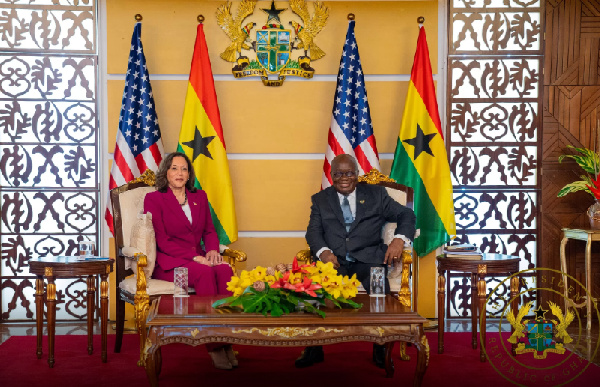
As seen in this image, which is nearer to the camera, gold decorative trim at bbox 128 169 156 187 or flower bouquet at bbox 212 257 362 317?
flower bouquet at bbox 212 257 362 317

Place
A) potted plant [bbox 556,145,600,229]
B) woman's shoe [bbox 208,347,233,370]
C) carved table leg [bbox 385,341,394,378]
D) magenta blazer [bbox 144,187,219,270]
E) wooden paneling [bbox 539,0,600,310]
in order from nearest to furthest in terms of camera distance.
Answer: carved table leg [bbox 385,341,394,378] → woman's shoe [bbox 208,347,233,370] → magenta blazer [bbox 144,187,219,270] → potted plant [bbox 556,145,600,229] → wooden paneling [bbox 539,0,600,310]

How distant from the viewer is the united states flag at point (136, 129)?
5.00m

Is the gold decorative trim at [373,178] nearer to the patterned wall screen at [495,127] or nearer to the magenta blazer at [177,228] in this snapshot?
the patterned wall screen at [495,127]

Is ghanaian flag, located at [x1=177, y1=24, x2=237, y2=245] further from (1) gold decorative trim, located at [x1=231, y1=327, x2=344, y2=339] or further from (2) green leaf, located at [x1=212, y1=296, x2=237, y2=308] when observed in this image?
(1) gold decorative trim, located at [x1=231, y1=327, x2=344, y2=339]

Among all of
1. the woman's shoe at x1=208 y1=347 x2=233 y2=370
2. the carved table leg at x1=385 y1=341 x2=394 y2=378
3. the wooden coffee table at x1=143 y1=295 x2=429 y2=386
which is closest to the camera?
the wooden coffee table at x1=143 y1=295 x2=429 y2=386

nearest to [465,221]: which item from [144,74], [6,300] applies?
[144,74]

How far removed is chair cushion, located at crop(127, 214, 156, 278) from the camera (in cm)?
417

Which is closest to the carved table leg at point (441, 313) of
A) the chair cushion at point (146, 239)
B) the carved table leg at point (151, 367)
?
the chair cushion at point (146, 239)

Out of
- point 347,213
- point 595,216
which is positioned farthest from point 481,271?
point 595,216

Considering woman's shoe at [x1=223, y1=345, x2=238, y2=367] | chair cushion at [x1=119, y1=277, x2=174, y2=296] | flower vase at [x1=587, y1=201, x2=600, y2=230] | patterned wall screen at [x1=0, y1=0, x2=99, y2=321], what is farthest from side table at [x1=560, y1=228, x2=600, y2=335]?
patterned wall screen at [x1=0, y1=0, x2=99, y2=321]

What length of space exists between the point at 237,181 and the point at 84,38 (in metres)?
1.74

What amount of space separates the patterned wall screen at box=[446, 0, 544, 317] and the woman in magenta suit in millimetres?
2246

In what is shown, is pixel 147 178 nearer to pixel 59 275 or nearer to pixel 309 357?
pixel 59 275

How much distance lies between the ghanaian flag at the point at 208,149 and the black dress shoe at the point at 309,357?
1.42 metres
